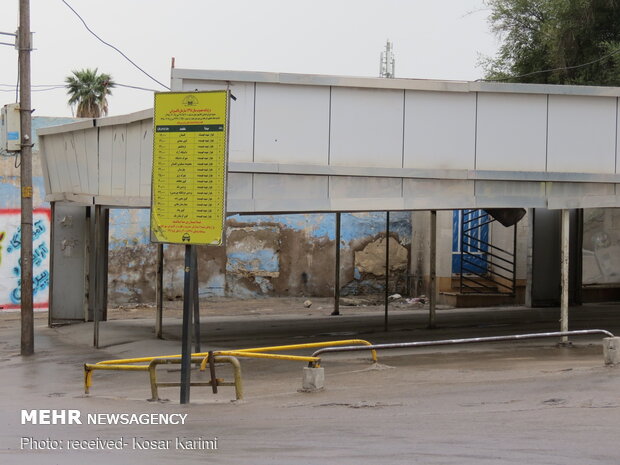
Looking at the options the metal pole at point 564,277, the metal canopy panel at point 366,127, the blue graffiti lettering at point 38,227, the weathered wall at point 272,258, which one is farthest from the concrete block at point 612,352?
the blue graffiti lettering at point 38,227

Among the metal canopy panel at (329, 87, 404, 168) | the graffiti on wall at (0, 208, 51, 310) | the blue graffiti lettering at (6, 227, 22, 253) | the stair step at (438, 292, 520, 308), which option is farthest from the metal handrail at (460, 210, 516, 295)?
the blue graffiti lettering at (6, 227, 22, 253)

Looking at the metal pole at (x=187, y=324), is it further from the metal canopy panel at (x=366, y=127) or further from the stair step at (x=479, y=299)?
the stair step at (x=479, y=299)

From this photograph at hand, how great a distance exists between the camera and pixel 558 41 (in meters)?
32.5

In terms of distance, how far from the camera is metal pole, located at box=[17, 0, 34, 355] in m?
18.5

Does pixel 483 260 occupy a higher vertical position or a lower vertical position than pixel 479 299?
higher

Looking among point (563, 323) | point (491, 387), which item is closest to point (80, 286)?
point (563, 323)

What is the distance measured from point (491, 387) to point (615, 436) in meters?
3.26

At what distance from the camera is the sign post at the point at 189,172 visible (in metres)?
10.4

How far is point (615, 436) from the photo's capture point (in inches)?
312

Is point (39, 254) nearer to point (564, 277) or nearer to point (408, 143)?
point (408, 143)

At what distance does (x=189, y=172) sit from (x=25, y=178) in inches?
362

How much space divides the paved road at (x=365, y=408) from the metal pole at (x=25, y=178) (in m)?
0.62

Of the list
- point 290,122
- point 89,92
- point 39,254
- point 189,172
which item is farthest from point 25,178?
point 89,92

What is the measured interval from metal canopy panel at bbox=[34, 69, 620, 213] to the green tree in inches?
578
